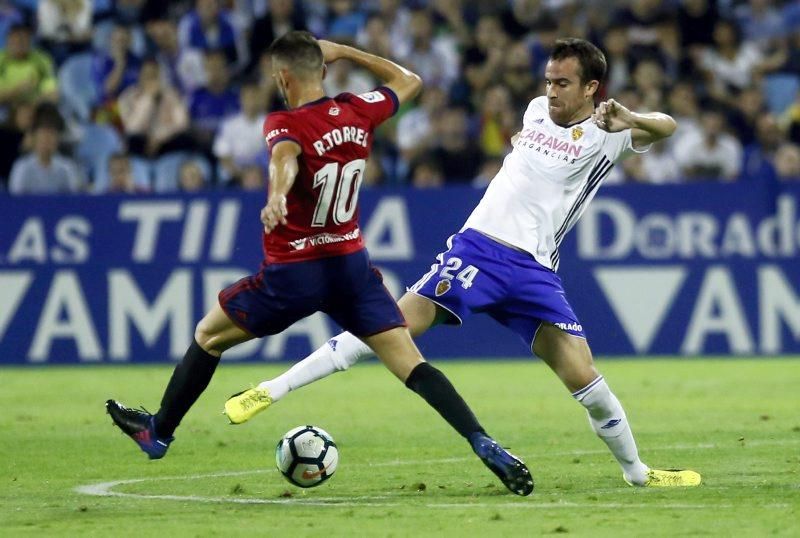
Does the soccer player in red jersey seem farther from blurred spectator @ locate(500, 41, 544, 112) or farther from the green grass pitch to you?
blurred spectator @ locate(500, 41, 544, 112)

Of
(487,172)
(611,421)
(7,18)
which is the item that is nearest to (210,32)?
(7,18)

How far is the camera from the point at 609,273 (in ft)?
50.1

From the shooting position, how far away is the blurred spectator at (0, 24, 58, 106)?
17.8 meters

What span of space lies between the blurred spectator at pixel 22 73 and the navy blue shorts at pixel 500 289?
1081cm

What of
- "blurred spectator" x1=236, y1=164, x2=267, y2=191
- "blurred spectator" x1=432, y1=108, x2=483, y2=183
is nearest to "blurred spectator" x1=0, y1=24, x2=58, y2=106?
"blurred spectator" x1=236, y1=164, x2=267, y2=191

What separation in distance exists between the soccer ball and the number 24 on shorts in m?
1.04

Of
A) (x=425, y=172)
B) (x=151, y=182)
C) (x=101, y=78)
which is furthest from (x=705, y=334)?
(x=101, y=78)

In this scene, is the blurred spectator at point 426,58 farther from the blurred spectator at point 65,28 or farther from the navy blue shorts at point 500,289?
the navy blue shorts at point 500,289

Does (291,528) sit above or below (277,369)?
above

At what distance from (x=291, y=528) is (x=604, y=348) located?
30.6ft

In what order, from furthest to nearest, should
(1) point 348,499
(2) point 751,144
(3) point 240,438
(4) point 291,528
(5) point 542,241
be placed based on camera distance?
(2) point 751,144, (3) point 240,438, (5) point 542,241, (1) point 348,499, (4) point 291,528

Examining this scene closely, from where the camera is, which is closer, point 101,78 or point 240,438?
point 240,438

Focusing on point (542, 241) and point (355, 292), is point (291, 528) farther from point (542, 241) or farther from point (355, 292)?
point (542, 241)

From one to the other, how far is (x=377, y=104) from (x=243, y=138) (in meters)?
9.66
